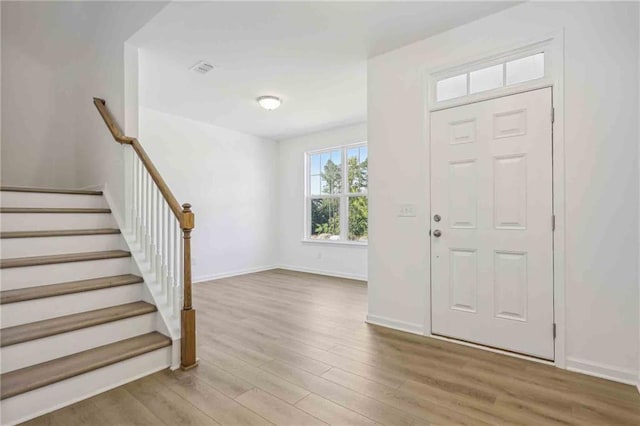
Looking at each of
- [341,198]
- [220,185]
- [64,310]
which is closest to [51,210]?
[64,310]

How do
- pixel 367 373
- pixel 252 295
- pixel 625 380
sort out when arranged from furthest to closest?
pixel 252 295 → pixel 367 373 → pixel 625 380

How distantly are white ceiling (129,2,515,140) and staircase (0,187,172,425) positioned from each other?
5.51ft

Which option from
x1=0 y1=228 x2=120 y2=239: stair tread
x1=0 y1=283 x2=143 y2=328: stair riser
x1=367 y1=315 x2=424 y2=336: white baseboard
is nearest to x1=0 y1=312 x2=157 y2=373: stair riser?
x1=0 y1=283 x2=143 y2=328: stair riser

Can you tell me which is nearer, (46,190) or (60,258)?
(60,258)

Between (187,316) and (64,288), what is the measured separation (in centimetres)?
81

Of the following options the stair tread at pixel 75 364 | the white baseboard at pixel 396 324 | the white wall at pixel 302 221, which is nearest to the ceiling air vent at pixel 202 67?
the stair tread at pixel 75 364

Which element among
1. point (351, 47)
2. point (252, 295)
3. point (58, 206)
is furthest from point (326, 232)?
point (58, 206)

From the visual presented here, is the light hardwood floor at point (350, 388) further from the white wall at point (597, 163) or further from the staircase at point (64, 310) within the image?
the white wall at point (597, 163)

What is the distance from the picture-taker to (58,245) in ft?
7.91

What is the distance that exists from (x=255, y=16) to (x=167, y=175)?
3.03 metres

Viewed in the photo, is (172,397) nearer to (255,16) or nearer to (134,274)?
(134,274)

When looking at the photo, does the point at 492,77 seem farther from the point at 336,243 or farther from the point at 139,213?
the point at 336,243

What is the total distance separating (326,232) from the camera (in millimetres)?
5777

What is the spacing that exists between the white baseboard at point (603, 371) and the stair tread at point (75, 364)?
8.97 ft
